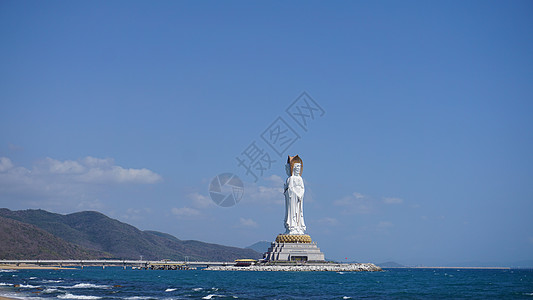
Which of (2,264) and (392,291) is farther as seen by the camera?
(2,264)

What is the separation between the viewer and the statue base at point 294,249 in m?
89.2

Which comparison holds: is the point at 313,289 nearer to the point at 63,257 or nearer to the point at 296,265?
the point at 296,265

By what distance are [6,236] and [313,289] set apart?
126237 mm

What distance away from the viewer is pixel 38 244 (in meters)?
160

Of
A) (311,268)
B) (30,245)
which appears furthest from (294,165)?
(30,245)

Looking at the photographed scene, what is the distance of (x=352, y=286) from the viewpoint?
191ft

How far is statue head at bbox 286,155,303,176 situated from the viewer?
94438mm

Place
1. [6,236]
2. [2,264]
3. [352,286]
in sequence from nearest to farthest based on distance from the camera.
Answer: [352,286] < [2,264] < [6,236]

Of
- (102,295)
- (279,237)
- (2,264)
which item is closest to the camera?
(102,295)

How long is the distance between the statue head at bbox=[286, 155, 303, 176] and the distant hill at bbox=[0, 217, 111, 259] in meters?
85.3

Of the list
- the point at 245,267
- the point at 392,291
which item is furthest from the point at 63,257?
the point at 392,291

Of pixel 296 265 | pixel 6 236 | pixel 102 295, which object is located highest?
pixel 6 236

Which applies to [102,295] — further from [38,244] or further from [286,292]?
[38,244]

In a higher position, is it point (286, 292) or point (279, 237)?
point (279, 237)
